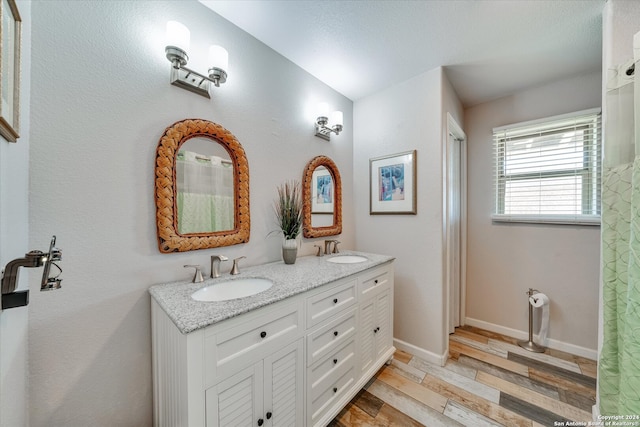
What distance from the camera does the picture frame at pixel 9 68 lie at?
592mm

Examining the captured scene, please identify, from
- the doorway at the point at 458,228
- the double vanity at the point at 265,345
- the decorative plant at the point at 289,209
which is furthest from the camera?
the doorway at the point at 458,228

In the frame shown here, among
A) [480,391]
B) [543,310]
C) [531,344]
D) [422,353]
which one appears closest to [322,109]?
[422,353]

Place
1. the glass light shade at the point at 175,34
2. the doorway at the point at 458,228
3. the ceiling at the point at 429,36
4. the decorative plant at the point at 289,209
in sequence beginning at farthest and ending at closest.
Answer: the doorway at the point at 458,228 → the decorative plant at the point at 289,209 → the ceiling at the point at 429,36 → the glass light shade at the point at 175,34

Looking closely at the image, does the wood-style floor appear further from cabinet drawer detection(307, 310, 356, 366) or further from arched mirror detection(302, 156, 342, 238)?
arched mirror detection(302, 156, 342, 238)

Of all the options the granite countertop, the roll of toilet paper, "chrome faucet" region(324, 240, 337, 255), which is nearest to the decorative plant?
the granite countertop

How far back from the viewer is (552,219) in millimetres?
2084

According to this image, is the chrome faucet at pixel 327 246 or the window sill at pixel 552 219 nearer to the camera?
the window sill at pixel 552 219

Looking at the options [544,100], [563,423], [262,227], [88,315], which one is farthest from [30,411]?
[544,100]

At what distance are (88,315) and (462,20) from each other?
2563 millimetres

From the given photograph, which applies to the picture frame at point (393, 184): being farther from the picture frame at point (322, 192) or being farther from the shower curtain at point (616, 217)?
the shower curtain at point (616, 217)

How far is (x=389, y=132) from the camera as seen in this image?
2215 mm

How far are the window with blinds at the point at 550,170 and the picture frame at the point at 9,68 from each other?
3.20 metres

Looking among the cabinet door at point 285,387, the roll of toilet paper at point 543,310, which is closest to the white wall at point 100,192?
the cabinet door at point 285,387

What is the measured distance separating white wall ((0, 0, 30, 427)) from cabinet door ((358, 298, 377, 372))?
150 cm
